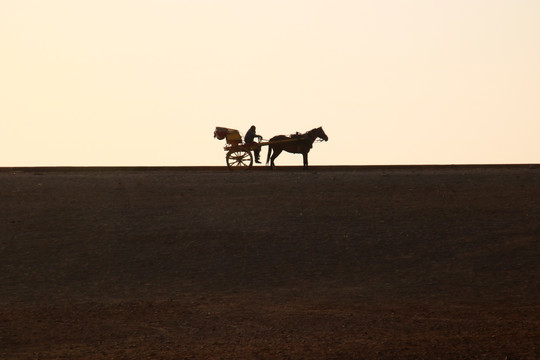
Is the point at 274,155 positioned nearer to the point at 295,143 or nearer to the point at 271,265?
the point at 295,143

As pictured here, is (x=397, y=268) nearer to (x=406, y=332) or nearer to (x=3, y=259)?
(x=406, y=332)

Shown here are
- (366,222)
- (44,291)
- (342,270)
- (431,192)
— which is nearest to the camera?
(44,291)

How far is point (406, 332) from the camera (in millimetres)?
13883

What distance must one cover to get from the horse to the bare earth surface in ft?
8.98

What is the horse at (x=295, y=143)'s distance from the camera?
2905cm

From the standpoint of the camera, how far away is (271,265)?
59.1ft

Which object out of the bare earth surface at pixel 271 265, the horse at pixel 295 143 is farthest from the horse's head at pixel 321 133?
the bare earth surface at pixel 271 265

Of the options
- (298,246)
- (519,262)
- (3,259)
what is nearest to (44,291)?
(3,259)

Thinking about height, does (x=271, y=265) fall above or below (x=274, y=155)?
below

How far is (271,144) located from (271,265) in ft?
38.0

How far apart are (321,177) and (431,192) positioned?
327 cm

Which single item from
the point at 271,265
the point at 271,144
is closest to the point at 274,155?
the point at 271,144

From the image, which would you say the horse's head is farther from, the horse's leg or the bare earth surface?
the bare earth surface

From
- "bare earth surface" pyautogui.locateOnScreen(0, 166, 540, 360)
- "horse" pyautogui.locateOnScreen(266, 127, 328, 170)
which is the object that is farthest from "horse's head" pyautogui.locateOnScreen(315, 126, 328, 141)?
"bare earth surface" pyautogui.locateOnScreen(0, 166, 540, 360)
